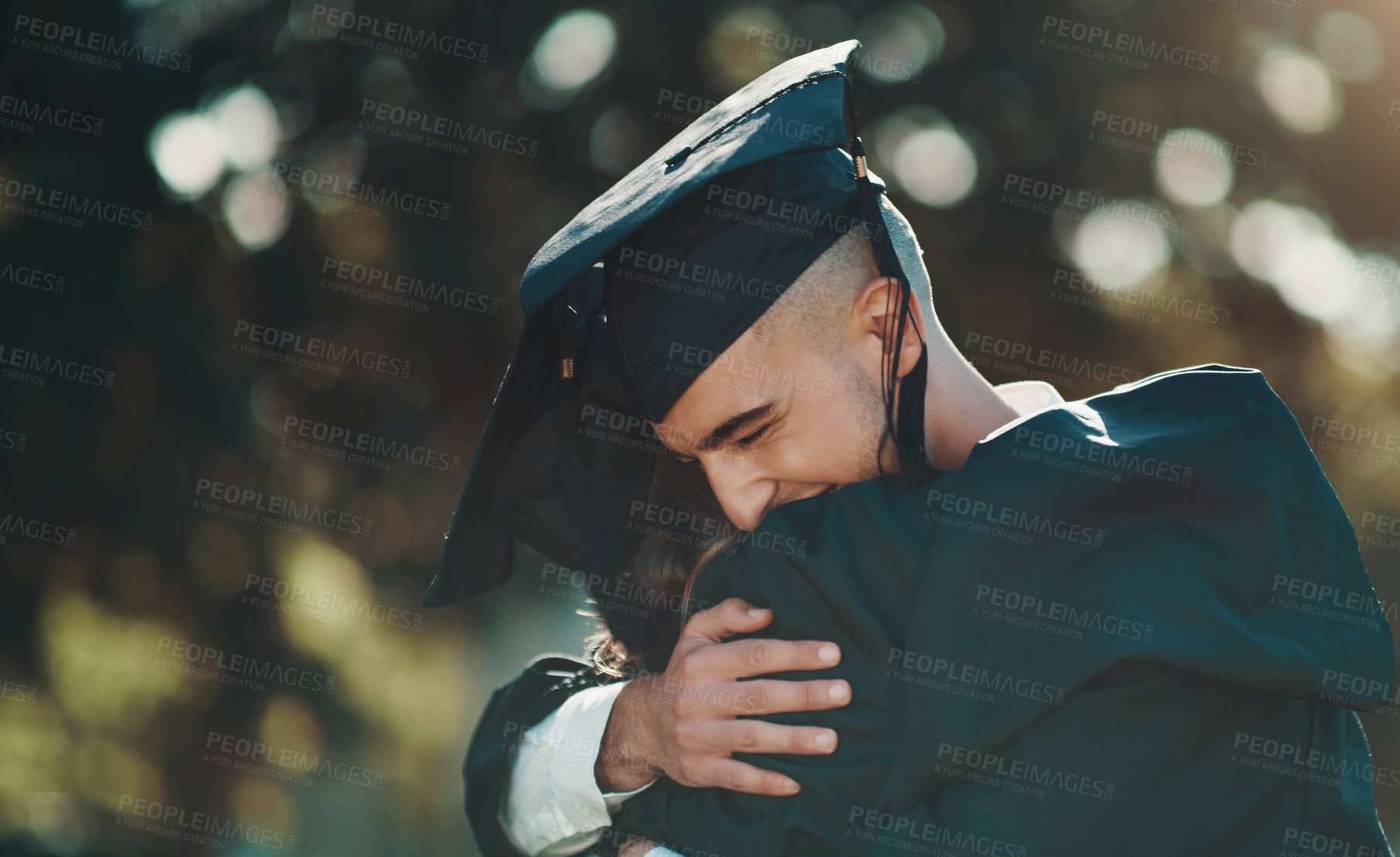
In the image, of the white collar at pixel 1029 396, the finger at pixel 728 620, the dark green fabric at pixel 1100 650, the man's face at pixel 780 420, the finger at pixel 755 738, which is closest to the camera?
the dark green fabric at pixel 1100 650

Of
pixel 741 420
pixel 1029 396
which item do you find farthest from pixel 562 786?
pixel 1029 396

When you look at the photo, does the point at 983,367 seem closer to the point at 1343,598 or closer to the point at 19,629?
the point at 1343,598

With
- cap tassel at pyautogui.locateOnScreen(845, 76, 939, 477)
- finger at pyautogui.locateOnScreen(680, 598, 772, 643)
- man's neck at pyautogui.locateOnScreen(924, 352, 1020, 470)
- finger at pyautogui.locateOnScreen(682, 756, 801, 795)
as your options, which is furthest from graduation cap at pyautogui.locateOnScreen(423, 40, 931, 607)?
finger at pyautogui.locateOnScreen(682, 756, 801, 795)

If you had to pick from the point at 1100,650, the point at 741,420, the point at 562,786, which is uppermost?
the point at 741,420

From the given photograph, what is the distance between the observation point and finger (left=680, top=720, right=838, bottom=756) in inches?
65.4

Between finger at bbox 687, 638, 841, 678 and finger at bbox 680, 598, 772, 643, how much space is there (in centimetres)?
3

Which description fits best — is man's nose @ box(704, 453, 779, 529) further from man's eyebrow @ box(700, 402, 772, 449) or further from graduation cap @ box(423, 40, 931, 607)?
graduation cap @ box(423, 40, 931, 607)

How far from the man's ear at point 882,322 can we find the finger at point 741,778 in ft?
2.93

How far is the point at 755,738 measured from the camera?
175 cm

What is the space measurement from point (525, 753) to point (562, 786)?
18 centimetres

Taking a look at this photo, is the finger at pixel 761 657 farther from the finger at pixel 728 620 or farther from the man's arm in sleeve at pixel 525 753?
the man's arm in sleeve at pixel 525 753

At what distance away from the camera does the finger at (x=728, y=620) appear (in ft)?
6.00

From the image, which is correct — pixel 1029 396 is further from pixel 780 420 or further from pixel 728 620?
pixel 728 620

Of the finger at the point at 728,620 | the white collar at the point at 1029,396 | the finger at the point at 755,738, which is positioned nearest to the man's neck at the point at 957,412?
the white collar at the point at 1029,396
